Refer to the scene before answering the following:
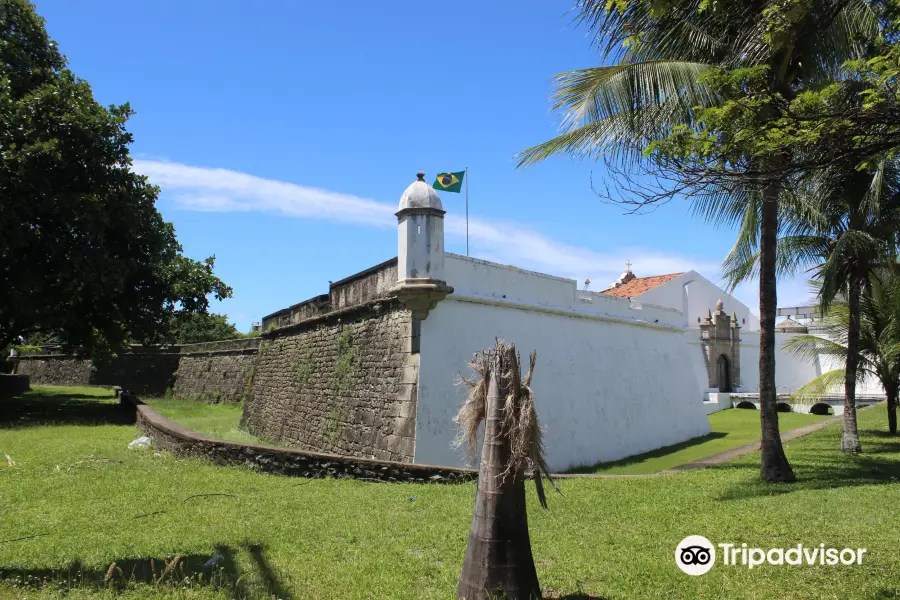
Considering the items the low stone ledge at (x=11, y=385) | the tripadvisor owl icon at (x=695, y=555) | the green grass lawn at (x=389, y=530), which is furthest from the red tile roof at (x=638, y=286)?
the low stone ledge at (x=11, y=385)

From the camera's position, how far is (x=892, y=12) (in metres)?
4.05

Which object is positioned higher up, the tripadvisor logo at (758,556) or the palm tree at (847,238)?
the palm tree at (847,238)

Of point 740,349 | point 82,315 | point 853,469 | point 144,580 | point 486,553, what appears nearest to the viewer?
point 486,553

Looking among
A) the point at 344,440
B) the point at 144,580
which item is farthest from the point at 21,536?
the point at 344,440

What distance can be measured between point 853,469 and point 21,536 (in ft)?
34.0

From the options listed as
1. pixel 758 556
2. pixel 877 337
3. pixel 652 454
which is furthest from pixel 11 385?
pixel 877 337

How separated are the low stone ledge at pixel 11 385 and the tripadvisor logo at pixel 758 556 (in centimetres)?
2390

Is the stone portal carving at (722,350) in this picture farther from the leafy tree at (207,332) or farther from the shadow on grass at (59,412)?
the leafy tree at (207,332)

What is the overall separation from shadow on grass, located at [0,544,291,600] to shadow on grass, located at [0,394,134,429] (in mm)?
13604

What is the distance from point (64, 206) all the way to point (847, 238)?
648 inches

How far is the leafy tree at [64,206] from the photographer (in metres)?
14.5

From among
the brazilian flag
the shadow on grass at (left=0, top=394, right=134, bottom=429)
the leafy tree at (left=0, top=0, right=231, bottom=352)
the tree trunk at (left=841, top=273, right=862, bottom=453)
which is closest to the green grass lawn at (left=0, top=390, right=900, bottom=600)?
the tree trunk at (left=841, top=273, right=862, bottom=453)

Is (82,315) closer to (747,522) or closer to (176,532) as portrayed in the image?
(176,532)

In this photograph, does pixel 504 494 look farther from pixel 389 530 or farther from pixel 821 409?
pixel 821 409
